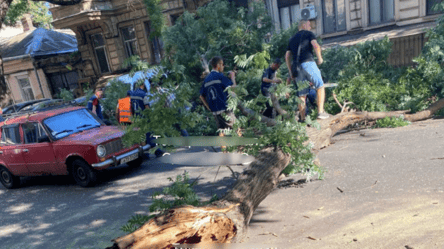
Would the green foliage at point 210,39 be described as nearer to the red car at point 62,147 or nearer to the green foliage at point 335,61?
the green foliage at point 335,61

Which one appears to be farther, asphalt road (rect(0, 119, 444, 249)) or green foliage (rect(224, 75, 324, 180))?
green foliage (rect(224, 75, 324, 180))

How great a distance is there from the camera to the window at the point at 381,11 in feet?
53.6

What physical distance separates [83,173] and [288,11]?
14842mm

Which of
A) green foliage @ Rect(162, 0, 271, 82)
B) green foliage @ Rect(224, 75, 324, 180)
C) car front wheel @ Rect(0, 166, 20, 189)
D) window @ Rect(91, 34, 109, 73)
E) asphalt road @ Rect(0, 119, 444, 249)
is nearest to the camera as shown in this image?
asphalt road @ Rect(0, 119, 444, 249)

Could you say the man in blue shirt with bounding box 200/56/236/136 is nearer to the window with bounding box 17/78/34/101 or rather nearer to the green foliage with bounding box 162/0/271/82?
the green foliage with bounding box 162/0/271/82

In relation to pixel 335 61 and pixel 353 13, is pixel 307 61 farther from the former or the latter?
pixel 353 13

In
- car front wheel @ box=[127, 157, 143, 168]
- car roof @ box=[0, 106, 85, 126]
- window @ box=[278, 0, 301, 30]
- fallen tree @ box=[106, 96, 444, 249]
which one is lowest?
car front wheel @ box=[127, 157, 143, 168]

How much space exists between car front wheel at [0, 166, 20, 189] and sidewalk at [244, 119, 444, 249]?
22.6 ft

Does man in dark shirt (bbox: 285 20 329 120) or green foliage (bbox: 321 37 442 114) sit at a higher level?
man in dark shirt (bbox: 285 20 329 120)

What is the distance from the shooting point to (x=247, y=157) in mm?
5535

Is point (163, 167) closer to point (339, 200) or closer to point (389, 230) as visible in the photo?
point (339, 200)

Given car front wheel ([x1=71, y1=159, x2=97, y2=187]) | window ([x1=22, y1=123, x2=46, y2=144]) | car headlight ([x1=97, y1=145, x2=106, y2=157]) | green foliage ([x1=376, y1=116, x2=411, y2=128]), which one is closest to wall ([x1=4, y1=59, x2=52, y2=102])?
window ([x1=22, y1=123, x2=46, y2=144])

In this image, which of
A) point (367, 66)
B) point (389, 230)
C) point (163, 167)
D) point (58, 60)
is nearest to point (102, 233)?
point (163, 167)

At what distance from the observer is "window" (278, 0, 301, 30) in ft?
60.8
